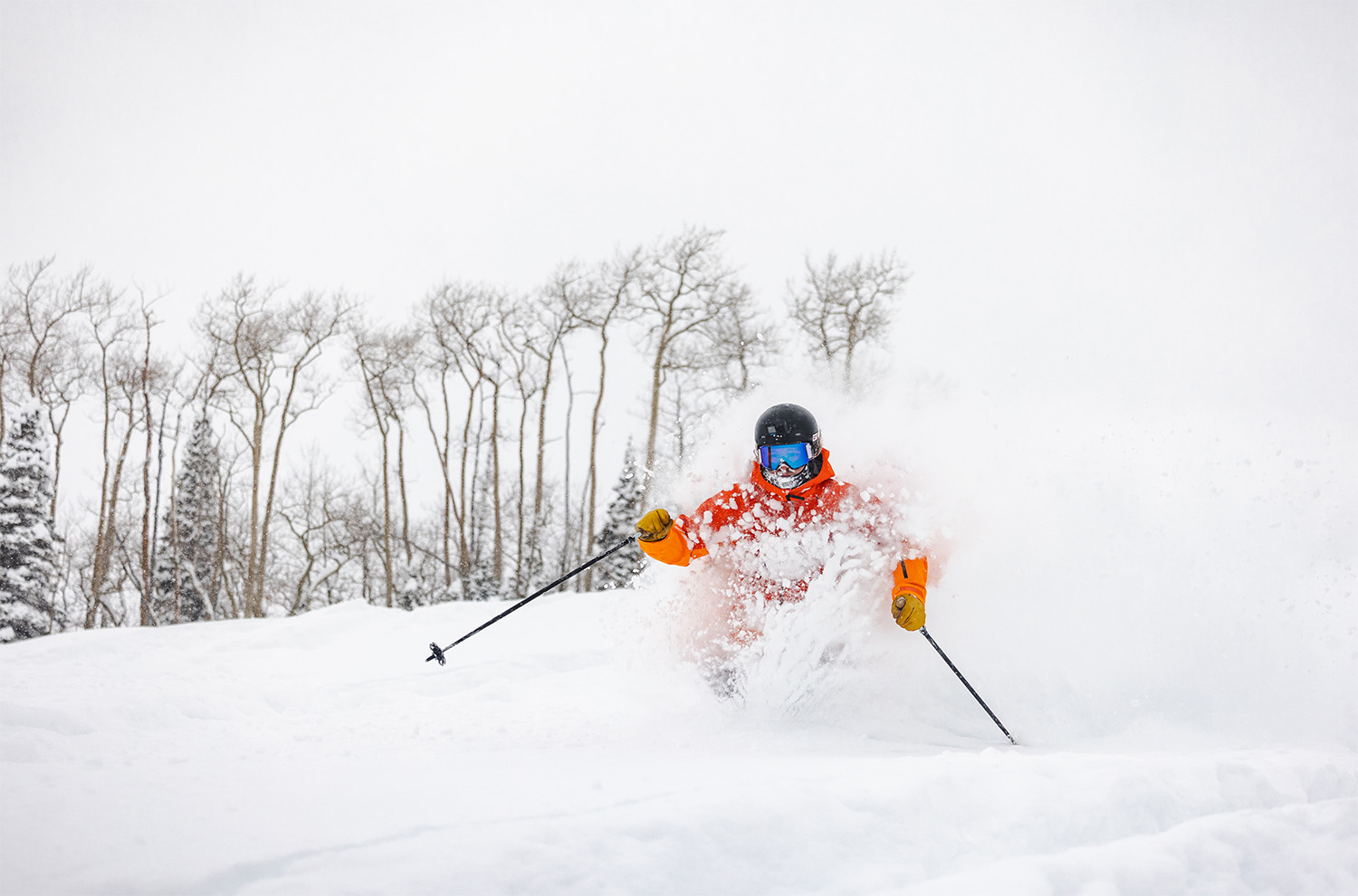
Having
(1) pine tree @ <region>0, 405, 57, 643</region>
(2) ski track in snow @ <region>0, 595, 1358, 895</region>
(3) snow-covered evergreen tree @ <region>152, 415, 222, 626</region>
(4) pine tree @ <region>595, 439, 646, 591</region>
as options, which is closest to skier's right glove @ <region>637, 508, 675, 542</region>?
(2) ski track in snow @ <region>0, 595, 1358, 895</region>

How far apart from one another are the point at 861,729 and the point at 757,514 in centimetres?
144

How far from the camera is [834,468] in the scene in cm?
502

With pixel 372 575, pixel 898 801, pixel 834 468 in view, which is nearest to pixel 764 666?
pixel 834 468

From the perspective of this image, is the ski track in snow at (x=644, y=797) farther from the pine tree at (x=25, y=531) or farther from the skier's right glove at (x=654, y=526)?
the pine tree at (x=25, y=531)

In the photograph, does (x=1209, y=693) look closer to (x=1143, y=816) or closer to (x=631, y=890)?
(x=1143, y=816)

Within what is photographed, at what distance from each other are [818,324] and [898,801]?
15.8 m

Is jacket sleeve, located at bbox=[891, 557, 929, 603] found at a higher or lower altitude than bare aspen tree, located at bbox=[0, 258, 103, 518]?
lower

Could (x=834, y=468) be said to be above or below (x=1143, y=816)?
above

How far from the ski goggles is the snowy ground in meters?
0.52

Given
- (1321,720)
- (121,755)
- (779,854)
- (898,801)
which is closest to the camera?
(779,854)

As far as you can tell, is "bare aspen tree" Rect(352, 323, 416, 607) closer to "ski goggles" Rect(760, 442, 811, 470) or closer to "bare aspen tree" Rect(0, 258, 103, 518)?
"bare aspen tree" Rect(0, 258, 103, 518)

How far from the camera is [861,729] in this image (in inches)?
161

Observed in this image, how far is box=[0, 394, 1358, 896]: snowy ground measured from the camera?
6.46ft

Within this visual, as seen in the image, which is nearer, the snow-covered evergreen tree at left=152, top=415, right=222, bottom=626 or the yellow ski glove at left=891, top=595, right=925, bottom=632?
the yellow ski glove at left=891, top=595, right=925, bottom=632
